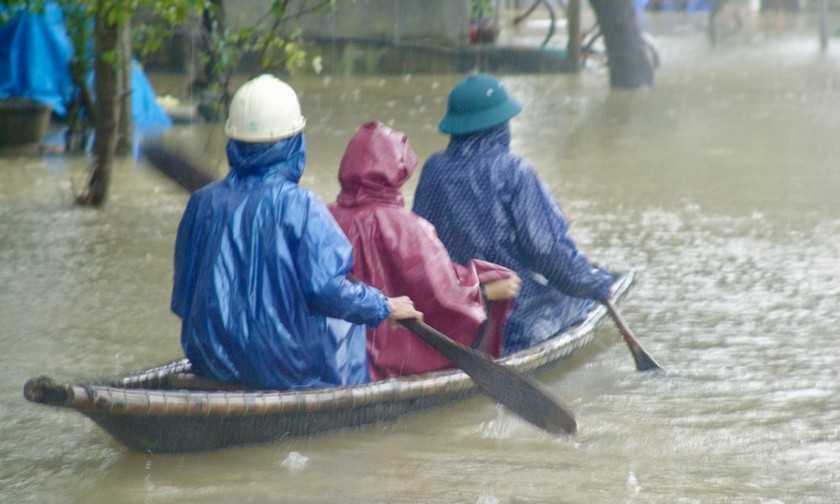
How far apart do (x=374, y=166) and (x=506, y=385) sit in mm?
981

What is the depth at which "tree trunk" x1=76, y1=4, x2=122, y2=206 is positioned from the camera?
862cm

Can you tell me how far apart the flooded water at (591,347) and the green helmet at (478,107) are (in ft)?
3.89

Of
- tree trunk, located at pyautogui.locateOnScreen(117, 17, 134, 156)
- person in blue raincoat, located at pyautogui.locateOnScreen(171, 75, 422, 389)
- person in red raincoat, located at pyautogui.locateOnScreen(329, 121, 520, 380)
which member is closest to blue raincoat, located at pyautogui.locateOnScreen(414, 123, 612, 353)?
person in red raincoat, located at pyautogui.locateOnScreen(329, 121, 520, 380)

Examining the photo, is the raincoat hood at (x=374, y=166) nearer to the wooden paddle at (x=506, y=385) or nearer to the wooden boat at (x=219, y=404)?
the wooden paddle at (x=506, y=385)

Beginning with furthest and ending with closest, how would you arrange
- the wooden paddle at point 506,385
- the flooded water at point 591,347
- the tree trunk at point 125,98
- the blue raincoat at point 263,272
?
the tree trunk at point 125,98 < the wooden paddle at point 506,385 < the flooded water at point 591,347 < the blue raincoat at point 263,272

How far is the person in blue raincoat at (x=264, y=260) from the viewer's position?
425cm

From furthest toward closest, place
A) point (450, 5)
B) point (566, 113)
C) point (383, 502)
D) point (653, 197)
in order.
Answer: point (450, 5)
point (566, 113)
point (653, 197)
point (383, 502)

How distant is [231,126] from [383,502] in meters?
1.43

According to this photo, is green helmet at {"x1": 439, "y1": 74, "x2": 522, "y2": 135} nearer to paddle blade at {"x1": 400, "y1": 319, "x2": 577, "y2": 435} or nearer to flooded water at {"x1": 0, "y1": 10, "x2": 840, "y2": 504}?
paddle blade at {"x1": 400, "y1": 319, "x2": 577, "y2": 435}

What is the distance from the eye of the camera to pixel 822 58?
74.8 ft

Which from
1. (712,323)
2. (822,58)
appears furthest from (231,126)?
(822,58)

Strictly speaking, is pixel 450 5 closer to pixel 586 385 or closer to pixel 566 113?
pixel 566 113

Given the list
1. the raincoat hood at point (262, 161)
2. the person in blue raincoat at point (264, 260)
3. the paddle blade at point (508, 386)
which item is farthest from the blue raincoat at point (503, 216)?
the raincoat hood at point (262, 161)

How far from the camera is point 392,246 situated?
15.5 ft
